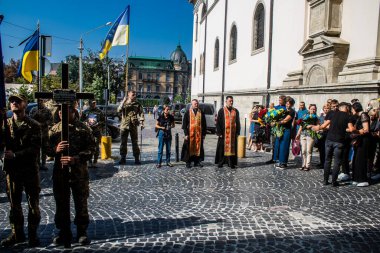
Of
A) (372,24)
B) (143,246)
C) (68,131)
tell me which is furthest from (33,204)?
(372,24)

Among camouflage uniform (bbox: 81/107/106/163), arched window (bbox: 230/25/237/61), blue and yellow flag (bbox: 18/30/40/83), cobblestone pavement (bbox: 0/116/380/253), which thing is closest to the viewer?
cobblestone pavement (bbox: 0/116/380/253)

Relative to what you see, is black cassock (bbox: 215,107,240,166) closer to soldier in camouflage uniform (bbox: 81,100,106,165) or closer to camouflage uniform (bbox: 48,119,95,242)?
soldier in camouflage uniform (bbox: 81,100,106,165)

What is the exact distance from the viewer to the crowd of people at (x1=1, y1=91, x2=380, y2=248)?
4117 millimetres

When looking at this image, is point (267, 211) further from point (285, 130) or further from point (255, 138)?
point (255, 138)

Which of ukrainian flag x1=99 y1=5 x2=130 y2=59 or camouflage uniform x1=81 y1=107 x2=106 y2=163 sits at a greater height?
ukrainian flag x1=99 y1=5 x2=130 y2=59

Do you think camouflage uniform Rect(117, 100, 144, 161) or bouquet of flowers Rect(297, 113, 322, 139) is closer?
bouquet of flowers Rect(297, 113, 322, 139)

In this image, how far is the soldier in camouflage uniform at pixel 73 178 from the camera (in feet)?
13.3

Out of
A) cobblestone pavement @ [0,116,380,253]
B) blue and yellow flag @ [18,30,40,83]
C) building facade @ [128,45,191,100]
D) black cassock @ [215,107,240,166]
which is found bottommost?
cobblestone pavement @ [0,116,380,253]

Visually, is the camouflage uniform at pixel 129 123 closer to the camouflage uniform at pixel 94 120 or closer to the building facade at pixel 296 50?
the camouflage uniform at pixel 94 120

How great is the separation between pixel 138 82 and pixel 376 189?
11079 centimetres

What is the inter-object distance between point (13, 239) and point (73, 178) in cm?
103

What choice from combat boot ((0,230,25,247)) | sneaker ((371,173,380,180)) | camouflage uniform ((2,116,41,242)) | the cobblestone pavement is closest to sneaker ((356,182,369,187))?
the cobblestone pavement

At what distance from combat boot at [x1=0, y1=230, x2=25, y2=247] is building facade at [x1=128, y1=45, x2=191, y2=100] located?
109523mm

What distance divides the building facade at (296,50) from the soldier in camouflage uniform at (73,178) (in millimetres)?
10137
